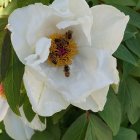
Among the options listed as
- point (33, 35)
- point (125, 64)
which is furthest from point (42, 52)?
point (125, 64)

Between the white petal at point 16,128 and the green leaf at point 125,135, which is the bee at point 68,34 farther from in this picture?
the green leaf at point 125,135

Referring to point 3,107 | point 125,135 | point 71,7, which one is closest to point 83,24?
point 71,7

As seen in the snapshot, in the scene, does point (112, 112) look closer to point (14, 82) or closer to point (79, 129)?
point (79, 129)

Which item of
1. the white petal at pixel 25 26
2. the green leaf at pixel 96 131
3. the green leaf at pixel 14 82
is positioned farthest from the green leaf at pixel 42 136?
the white petal at pixel 25 26

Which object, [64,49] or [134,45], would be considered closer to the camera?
[64,49]

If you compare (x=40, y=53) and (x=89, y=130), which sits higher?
(x=40, y=53)

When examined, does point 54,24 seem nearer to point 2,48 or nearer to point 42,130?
point 2,48
